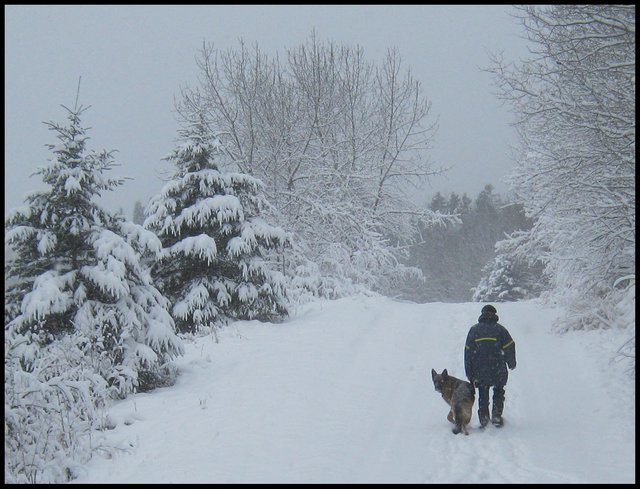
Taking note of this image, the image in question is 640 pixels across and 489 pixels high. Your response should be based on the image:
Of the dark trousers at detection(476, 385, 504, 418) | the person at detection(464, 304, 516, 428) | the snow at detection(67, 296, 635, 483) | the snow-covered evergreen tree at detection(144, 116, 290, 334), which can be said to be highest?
the snow-covered evergreen tree at detection(144, 116, 290, 334)

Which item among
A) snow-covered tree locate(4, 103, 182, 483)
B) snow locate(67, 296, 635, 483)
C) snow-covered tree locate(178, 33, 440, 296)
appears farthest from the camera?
snow-covered tree locate(178, 33, 440, 296)

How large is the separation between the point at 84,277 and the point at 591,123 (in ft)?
30.6

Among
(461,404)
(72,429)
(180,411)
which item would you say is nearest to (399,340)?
(461,404)

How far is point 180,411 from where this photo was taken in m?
7.55

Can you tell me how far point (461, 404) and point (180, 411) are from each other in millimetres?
4103

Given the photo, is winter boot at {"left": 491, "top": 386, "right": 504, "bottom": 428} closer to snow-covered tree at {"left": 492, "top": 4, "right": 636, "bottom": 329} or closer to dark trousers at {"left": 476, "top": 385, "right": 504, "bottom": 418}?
dark trousers at {"left": 476, "top": 385, "right": 504, "bottom": 418}

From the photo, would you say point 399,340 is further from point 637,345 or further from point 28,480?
point 28,480

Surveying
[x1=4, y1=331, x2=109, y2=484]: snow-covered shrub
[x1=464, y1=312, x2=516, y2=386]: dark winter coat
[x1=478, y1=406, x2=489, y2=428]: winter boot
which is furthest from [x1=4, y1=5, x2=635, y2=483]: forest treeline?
[x1=478, y1=406, x2=489, y2=428]: winter boot

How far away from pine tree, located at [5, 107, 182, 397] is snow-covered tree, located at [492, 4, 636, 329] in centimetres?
784

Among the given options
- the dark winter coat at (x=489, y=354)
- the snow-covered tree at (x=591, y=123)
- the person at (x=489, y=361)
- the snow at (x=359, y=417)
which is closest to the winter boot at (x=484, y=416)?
the person at (x=489, y=361)

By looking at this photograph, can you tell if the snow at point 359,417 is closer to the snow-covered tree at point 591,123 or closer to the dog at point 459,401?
the dog at point 459,401

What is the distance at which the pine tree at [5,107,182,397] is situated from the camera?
320 inches

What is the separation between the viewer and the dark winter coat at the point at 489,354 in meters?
7.34

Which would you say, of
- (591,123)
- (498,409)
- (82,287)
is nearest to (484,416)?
(498,409)
